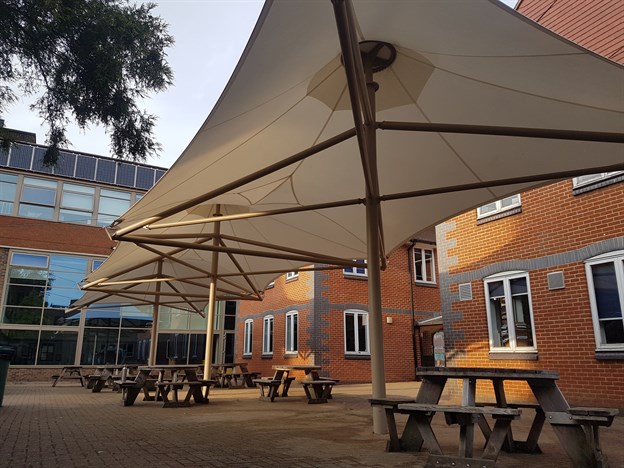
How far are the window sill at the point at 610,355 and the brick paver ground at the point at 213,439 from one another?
3.31 feet

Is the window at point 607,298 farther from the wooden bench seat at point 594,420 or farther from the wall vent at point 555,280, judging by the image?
the wooden bench seat at point 594,420

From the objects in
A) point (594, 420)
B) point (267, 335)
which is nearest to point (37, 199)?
point (267, 335)

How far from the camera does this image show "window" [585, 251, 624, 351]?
7.89 meters

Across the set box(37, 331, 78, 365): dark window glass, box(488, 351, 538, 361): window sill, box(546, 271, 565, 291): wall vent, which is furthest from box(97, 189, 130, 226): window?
box(546, 271, 565, 291): wall vent

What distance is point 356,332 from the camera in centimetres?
1859

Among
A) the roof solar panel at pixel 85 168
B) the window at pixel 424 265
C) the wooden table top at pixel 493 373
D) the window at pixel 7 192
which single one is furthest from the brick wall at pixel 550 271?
the window at pixel 7 192

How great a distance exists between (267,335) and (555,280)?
1489cm

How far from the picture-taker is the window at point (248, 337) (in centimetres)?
2340

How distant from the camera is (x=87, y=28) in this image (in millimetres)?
6852

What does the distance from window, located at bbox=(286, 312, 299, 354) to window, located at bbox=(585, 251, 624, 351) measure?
→ 12.4 m

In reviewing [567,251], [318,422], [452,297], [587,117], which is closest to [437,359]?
[452,297]

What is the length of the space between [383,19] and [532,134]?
1.70 metres

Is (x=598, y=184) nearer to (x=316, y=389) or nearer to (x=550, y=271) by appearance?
(x=550, y=271)

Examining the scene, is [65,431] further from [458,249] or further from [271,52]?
[458,249]
